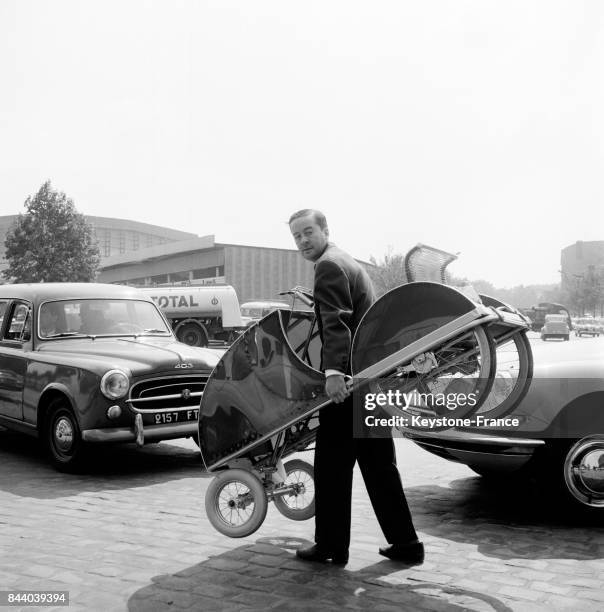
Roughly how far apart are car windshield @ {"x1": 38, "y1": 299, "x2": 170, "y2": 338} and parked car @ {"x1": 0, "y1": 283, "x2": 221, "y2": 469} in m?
0.01

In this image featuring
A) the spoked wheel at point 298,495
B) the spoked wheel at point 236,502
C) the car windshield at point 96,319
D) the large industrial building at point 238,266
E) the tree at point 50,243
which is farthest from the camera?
the large industrial building at point 238,266

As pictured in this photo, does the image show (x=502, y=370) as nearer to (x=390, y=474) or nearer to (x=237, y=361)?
(x=390, y=474)

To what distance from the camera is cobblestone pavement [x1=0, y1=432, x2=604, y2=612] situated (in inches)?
138

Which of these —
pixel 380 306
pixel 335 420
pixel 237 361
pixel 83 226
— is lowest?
pixel 335 420

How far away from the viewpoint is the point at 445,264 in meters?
4.25

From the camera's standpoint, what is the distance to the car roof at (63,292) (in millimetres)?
8031

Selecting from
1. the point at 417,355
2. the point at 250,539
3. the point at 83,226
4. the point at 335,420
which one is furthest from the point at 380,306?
the point at 83,226

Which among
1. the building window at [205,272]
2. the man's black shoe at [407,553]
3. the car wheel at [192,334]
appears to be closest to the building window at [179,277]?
the building window at [205,272]

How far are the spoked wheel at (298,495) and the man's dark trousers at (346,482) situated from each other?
19.1 inches

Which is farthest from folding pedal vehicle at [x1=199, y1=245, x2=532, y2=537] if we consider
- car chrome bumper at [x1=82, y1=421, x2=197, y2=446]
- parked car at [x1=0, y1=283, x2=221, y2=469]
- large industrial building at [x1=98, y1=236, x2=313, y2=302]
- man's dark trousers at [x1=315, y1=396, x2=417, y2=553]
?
large industrial building at [x1=98, y1=236, x2=313, y2=302]

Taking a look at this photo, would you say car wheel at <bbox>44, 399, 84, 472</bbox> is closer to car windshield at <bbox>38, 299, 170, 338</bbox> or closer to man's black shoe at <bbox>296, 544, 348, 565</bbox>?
car windshield at <bbox>38, 299, 170, 338</bbox>

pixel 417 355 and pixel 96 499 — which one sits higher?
pixel 417 355

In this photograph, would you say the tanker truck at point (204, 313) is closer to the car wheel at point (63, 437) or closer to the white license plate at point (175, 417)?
the car wheel at point (63, 437)

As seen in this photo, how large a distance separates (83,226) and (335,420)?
43533 mm
